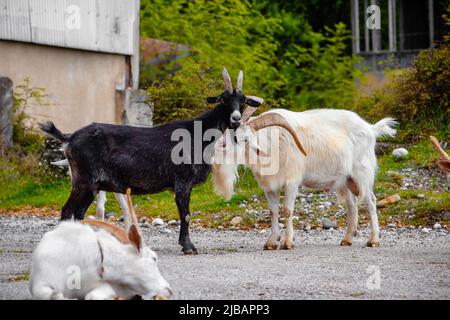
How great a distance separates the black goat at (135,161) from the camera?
1003cm

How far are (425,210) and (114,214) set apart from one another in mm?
5051

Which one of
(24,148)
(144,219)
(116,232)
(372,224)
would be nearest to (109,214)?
(144,219)

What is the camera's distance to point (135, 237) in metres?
6.44

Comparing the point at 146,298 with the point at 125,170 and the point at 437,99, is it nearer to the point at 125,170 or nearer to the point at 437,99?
the point at 125,170

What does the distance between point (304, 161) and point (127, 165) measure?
7.75 feet

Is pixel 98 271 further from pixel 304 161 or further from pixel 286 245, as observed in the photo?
pixel 304 161

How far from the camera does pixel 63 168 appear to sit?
1612cm

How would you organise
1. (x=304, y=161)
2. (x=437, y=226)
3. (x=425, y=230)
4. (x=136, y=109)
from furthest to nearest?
(x=136, y=109) → (x=437, y=226) → (x=425, y=230) → (x=304, y=161)

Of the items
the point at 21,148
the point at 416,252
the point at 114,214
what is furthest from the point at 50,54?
the point at 416,252

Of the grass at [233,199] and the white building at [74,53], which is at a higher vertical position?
the white building at [74,53]

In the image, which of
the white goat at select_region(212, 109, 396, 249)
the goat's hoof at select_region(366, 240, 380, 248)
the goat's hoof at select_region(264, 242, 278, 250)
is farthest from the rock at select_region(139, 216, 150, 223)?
the goat's hoof at select_region(366, 240, 380, 248)

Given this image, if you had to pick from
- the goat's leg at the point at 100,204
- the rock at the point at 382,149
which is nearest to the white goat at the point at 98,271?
the goat's leg at the point at 100,204

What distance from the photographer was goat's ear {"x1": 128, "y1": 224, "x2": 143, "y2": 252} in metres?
6.42

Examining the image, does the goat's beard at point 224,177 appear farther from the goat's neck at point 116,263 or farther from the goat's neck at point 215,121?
the goat's neck at point 116,263
